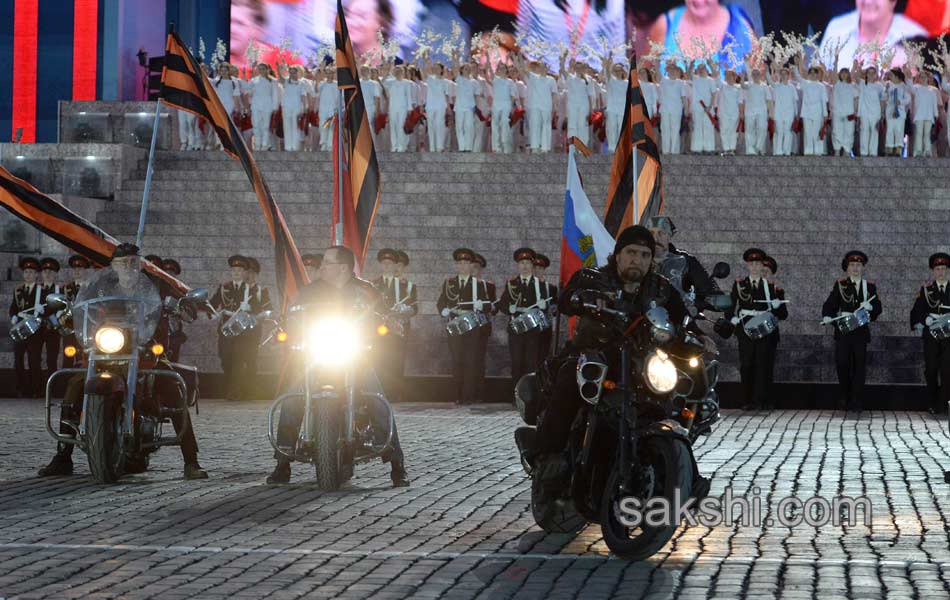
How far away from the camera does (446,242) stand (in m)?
25.5

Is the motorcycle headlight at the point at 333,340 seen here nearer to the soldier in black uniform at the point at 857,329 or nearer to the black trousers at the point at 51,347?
the soldier in black uniform at the point at 857,329

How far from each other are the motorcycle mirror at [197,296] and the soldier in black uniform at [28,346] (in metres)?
10.3

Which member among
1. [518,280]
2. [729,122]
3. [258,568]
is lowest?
[258,568]

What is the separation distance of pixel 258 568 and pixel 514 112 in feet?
76.7

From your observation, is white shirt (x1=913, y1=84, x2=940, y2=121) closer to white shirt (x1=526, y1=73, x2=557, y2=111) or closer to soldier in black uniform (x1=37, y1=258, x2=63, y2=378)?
white shirt (x1=526, y1=73, x2=557, y2=111)

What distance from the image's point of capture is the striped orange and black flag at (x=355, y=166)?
1298cm

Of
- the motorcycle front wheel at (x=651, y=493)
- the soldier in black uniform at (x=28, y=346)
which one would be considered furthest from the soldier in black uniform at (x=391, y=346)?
the motorcycle front wheel at (x=651, y=493)

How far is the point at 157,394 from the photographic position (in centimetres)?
1155

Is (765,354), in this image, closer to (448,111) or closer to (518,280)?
(518,280)

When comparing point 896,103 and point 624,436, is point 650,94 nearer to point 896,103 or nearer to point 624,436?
point 896,103

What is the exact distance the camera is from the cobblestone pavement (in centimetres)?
723

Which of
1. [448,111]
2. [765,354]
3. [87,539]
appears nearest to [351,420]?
[87,539]

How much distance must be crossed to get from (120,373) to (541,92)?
20156 millimetres

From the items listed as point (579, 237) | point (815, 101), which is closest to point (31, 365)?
point (579, 237)
